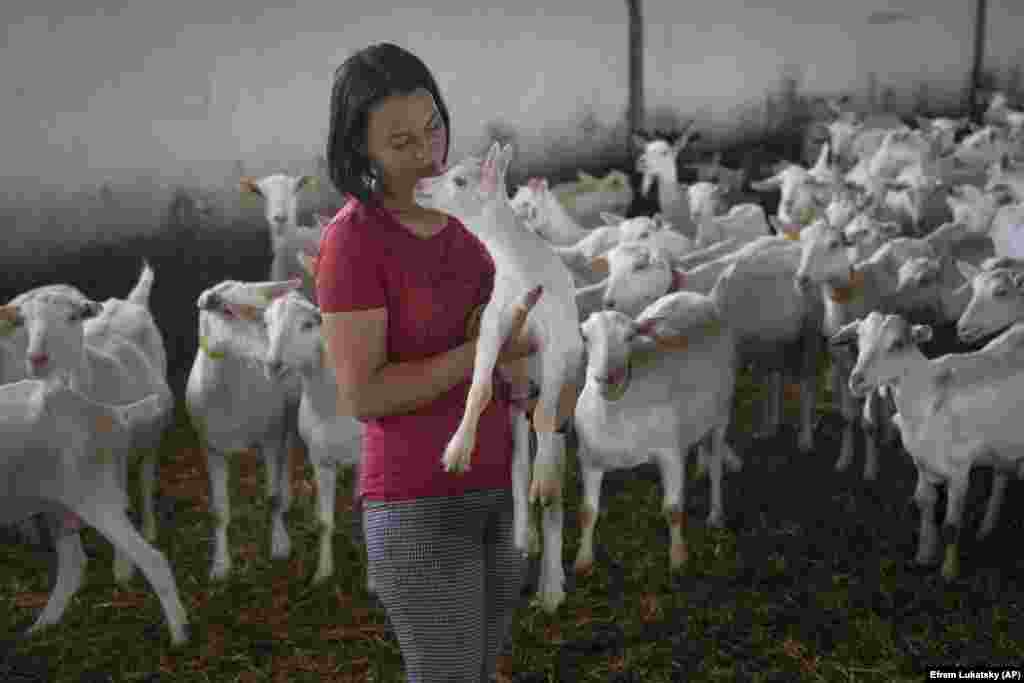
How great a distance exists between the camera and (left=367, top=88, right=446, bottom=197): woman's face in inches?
76.0

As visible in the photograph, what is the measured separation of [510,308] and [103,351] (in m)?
4.03

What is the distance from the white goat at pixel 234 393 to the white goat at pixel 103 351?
16.5 inches

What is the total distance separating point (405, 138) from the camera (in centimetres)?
194

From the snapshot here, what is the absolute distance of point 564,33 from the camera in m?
Answer: 11.0

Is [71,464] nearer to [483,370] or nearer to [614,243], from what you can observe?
[483,370]

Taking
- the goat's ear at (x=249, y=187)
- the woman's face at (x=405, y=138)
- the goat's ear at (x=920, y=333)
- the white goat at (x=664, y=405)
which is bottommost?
the white goat at (x=664, y=405)

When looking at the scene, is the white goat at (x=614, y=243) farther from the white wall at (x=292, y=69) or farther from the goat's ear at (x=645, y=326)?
the white wall at (x=292, y=69)

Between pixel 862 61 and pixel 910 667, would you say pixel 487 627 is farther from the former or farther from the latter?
pixel 862 61

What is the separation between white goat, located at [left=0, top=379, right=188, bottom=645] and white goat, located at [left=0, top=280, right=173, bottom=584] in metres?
0.33

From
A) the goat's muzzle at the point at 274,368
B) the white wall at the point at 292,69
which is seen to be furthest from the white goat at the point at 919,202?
the goat's muzzle at the point at 274,368

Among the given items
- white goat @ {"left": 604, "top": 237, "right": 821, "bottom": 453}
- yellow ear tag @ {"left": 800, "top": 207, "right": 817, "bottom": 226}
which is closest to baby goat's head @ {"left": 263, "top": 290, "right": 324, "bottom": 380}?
white goat @ {"left": 604, "top": 237, "right": 821, "bottom": 453}

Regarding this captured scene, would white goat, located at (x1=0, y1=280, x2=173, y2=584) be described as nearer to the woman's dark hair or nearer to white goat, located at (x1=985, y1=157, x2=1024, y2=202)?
the woman's dark hair

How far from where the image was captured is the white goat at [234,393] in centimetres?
476

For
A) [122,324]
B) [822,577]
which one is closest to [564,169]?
[122,324]
